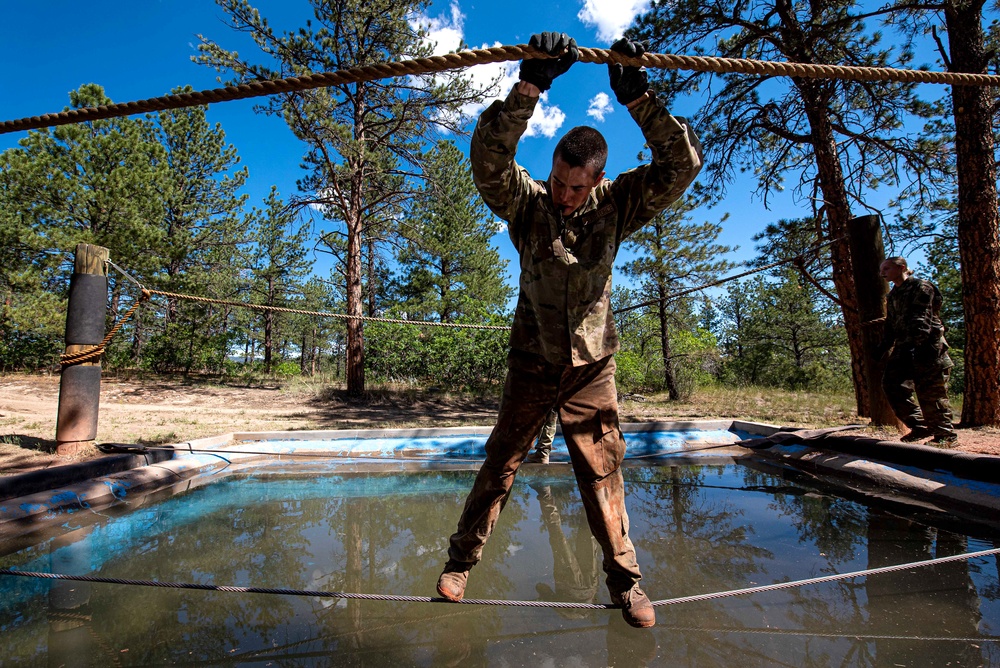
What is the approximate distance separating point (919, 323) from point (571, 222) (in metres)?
4.24

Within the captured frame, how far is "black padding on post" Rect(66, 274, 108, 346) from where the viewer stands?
13.5ft

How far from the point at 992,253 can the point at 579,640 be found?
6.73 metres

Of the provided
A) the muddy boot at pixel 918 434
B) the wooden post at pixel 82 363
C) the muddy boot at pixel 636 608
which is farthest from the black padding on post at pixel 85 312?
the muddy boot at pixel 918 434

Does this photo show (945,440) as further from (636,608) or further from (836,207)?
(636,608)

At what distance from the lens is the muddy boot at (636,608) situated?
5.54 ft

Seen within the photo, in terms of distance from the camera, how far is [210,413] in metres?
8.77

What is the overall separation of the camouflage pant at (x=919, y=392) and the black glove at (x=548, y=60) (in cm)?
458

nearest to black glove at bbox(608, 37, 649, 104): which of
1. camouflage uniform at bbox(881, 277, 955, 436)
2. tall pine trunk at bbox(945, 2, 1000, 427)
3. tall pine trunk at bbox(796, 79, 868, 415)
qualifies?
camouflage uniform at bbox(881, 277, 955, 436)

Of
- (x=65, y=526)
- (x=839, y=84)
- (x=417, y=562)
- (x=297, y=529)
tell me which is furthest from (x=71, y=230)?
(x=839, y=84)

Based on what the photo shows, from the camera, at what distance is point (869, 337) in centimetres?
497

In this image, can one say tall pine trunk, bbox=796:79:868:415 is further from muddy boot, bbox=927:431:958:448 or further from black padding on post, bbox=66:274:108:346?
black padding on post, bbox=66:274:108:346

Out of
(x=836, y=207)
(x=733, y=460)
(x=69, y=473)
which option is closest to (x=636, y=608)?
(x=69, y=473)

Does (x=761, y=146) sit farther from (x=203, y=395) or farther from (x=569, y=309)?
(x=203, y=395)

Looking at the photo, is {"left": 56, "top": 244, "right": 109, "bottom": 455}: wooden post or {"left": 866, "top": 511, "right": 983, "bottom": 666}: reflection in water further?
{"left": 56, "top": 244, "right": 109, "bottom": 455}: wooden post
